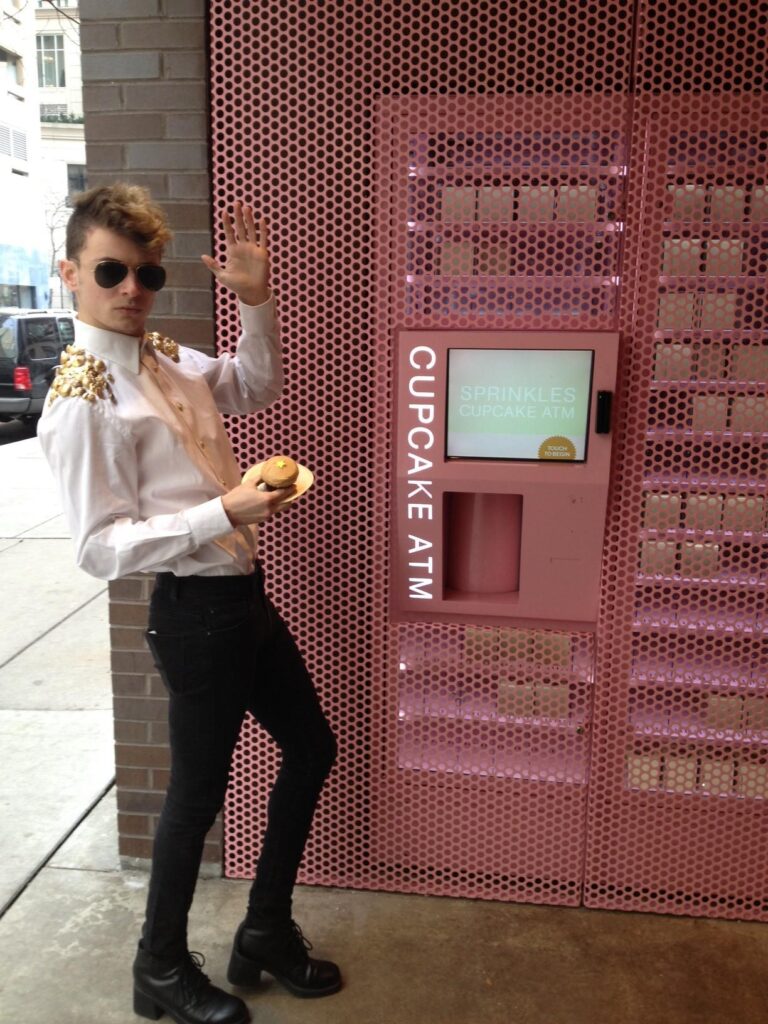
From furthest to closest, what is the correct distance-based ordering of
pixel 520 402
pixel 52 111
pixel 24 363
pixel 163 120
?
pixel 52 111 → pixel 24 363 → pixel 163 120 → pixel 520 402

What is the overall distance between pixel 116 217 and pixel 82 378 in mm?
349

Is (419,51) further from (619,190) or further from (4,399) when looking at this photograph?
(4,399)

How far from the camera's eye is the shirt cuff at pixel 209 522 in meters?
1.81

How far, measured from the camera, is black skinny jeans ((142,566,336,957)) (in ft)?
6.53

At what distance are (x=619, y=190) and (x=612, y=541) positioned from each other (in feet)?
3.13

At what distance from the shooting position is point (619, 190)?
2.31 m

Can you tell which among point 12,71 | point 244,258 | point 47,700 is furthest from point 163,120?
point 12,71

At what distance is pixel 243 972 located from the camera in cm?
236

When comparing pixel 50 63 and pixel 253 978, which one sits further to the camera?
pixel 50 63

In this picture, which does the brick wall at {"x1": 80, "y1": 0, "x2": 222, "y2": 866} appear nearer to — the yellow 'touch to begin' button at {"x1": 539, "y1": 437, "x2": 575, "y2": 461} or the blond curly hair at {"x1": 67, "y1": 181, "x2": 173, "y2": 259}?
the blond curly hair at {"x1": 67, "y1": 181, "x2": 173, "y2": 259}

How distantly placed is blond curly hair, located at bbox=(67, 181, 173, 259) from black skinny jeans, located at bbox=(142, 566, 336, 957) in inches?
29.3

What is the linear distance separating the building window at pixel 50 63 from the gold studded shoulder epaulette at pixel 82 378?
43804 millimetres

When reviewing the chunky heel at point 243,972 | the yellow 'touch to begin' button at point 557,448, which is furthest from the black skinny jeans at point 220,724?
the yellow 'touch to begin' button at point 557,448

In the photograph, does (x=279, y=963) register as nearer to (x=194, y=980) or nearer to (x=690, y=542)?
(x=194, y=980)
